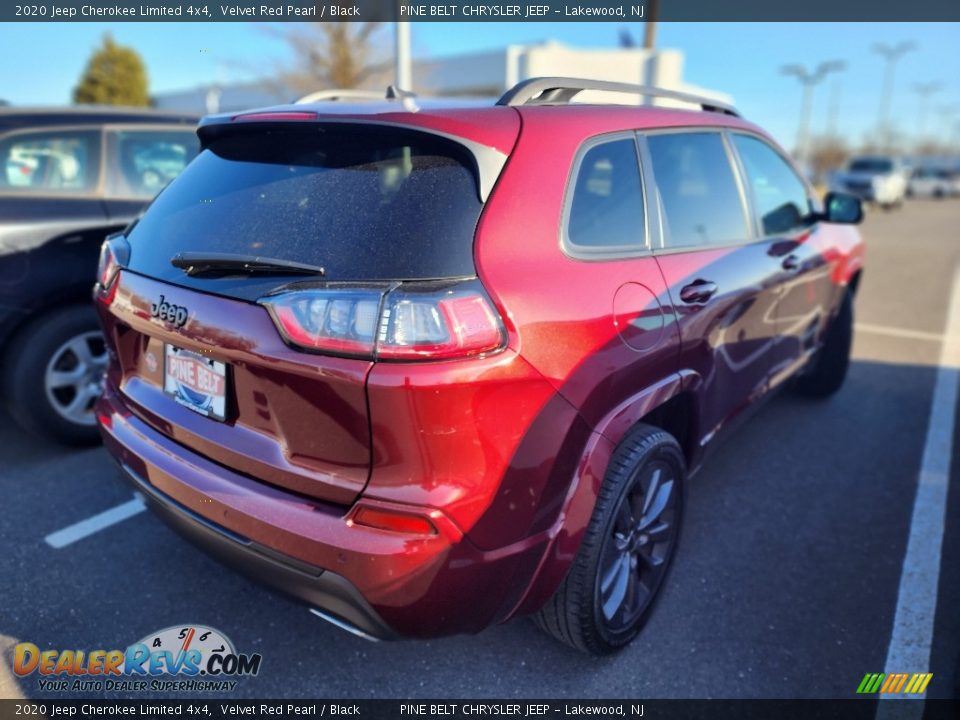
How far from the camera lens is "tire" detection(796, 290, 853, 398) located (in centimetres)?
457

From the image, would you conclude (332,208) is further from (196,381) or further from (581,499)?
(581,499)

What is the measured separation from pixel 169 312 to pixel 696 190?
6.90 feet

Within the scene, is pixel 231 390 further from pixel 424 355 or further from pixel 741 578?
pixel 741 578

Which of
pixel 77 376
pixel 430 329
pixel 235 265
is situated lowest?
pixel 77 376

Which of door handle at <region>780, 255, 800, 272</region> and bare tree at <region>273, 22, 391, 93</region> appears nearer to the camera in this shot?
door handle at <region>780, 255, 800, 272</region>

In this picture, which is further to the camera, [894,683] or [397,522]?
[894,683]

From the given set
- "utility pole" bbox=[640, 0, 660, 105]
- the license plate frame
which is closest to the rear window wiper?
the license plate frame

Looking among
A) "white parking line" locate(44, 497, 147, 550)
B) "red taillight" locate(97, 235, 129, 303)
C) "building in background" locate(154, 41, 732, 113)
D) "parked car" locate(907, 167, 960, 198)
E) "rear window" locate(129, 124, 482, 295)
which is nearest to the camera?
"rear window" locate(129, 124, 482, 295)

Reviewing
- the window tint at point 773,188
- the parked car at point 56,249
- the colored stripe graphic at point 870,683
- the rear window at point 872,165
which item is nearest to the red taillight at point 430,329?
the colored stripe graphic at point 870,683

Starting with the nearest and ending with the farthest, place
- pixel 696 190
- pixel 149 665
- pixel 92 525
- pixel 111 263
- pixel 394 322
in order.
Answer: pixel 394 322 < pixel 149 665 < pixel 111 263 < pixel 696 190 < pixel 92 525

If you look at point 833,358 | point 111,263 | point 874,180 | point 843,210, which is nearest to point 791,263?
point 843,210

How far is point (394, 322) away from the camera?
166 cm

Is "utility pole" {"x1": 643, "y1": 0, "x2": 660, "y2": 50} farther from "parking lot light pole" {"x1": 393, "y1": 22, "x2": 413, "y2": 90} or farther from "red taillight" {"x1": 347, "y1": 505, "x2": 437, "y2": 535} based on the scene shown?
"red taillight" {"x1": 347, "y1": 505, "x2": 437, "y2": 535}

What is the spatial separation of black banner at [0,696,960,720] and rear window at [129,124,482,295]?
52.6 inches
